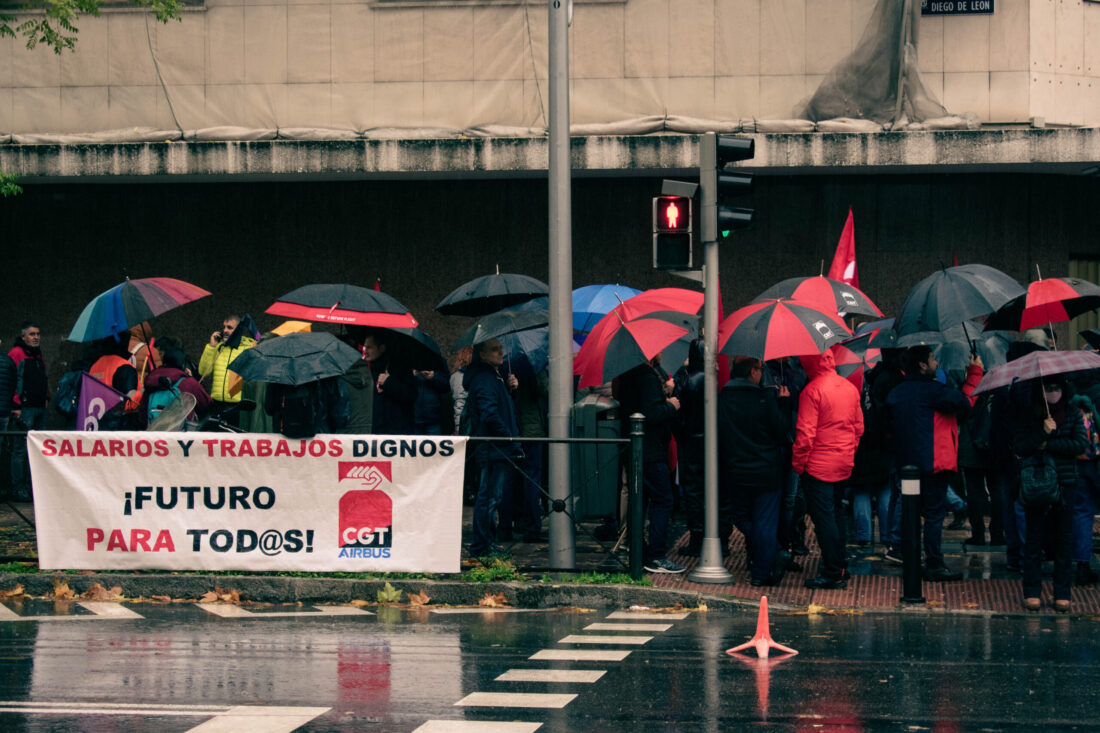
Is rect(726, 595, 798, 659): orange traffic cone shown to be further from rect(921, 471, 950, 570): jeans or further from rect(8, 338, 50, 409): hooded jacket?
rect(8, 338, 50, 409): hooded jacket

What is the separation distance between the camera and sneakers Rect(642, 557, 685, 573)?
36.4 feet

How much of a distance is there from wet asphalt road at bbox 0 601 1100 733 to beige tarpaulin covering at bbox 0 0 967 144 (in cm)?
916

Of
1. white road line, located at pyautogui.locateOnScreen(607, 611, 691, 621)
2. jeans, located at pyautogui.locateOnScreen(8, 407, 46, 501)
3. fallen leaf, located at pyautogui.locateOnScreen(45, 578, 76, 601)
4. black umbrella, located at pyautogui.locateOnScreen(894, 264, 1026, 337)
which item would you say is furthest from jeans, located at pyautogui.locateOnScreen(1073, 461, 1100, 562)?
jeans, located at pyautogui.locateOnScreen(8, 407, 46, 501)

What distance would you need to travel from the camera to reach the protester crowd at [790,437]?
32.8 feet

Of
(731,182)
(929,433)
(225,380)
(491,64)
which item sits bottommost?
(929,433)

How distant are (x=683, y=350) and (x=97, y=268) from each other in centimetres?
1039

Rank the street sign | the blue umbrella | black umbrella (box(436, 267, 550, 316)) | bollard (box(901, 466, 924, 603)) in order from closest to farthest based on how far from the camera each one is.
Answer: bollard (box(901, 466, 924, 603)) < black umbrella (box(436, 267, 550, 316)) < the blue umbrella < the street sign

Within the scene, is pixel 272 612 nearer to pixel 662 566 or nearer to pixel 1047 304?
pixel 662 566

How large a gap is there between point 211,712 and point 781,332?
527cm

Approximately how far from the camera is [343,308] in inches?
507

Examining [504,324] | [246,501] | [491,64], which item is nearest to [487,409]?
[504,324]

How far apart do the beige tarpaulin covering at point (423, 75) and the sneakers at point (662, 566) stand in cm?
774

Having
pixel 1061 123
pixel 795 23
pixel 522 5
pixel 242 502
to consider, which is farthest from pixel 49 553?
pixel 1061 123

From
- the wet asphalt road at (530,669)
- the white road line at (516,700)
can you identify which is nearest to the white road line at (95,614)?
the wet asphalt road at (530,669)
